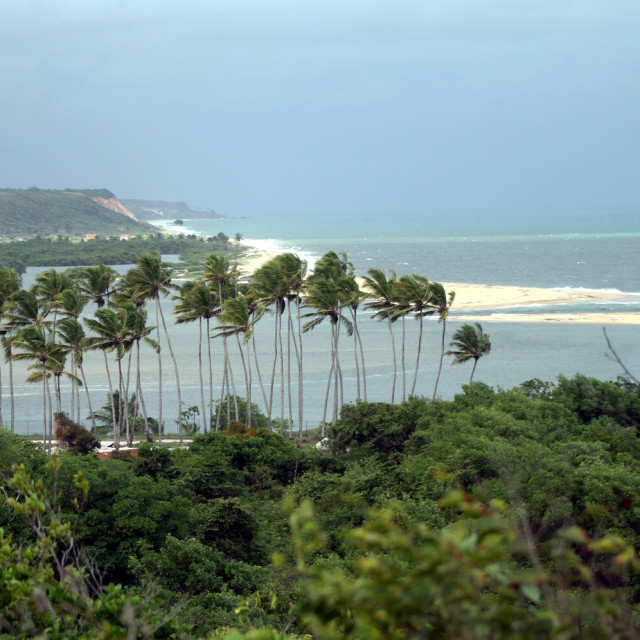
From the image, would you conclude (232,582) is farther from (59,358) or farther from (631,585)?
(59,358)

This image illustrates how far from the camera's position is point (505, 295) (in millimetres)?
110625

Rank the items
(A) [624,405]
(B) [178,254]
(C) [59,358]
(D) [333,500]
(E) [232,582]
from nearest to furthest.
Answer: (E) [232,582], (D) [333,500], (A) [624,405], (C) [59,358], (B) [178,254]

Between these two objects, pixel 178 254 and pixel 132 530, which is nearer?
pixel 132 530

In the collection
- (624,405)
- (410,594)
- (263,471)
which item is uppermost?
(410,594)

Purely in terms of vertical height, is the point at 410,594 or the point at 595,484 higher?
the point at 410,594

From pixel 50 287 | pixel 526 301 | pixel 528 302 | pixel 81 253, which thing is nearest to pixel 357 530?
pixel 50 287

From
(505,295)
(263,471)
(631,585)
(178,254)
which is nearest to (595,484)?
(631,585)

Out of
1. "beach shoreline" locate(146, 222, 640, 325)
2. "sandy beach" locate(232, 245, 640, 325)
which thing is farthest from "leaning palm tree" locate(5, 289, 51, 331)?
"sandy beach" locate(232, 245, 640, 325)

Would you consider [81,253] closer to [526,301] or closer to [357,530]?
[526,301]

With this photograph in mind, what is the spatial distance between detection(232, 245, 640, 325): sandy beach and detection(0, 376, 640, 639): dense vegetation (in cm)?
5032

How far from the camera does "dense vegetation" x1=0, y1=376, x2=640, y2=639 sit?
17.0 ft

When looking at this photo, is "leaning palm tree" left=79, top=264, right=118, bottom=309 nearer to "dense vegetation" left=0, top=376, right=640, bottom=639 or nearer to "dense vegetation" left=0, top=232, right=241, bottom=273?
"dense vegetation" left=0, top=376, right=640, bottom=639

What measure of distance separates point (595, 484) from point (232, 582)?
410 inches

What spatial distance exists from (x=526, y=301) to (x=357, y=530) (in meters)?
103
